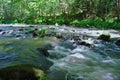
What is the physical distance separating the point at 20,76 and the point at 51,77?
1.33 m

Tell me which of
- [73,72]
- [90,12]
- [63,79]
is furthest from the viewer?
[90,12]

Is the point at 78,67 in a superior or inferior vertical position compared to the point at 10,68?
inferior

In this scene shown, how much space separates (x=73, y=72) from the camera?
955cm

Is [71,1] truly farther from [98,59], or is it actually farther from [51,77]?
[51,77]

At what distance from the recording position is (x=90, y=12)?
53719 mm

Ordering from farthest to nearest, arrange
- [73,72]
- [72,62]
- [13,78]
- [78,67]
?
1. [72,62]
2. [78,67]
3. [73,72]
4. [13,78]

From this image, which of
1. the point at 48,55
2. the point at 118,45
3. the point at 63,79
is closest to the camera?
the point at 63,79

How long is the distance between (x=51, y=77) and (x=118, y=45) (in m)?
9.95

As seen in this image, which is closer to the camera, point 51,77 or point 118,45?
point 51,77

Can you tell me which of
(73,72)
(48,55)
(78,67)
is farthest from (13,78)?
(48,55)

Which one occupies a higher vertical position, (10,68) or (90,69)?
(10,68)

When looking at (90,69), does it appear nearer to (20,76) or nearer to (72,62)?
(72,62)

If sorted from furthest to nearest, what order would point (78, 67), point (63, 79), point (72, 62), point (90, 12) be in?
point (90, 12) → point (72, 62) → point (78, 67) → point (63, 79)

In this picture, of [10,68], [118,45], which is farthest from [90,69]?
[118,45]
